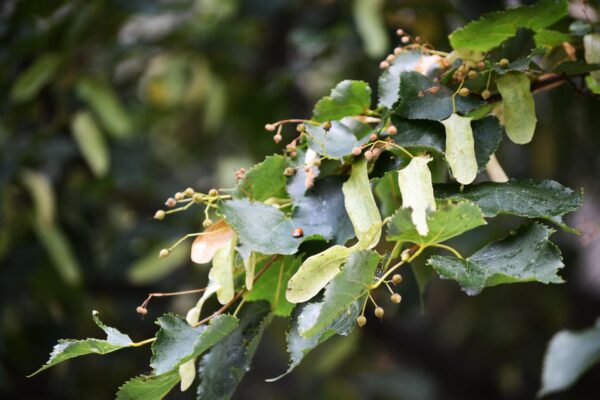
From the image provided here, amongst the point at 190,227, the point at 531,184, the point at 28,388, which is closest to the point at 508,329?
the point at 190,227

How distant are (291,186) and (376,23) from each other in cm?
68

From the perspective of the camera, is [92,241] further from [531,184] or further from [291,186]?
[531,184]

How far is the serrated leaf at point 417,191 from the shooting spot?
47cm

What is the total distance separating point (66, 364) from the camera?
1496 mm

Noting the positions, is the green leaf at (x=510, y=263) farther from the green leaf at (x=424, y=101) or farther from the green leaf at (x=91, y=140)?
the green leaf at (x=91, y=140)

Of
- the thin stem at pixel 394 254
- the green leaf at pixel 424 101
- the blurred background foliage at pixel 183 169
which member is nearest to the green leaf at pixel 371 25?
the blurred background foliage at pixel 183 169

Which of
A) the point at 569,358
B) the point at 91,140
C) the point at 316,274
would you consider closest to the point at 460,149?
the point at 316,274

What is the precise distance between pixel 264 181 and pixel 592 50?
0.29 meters

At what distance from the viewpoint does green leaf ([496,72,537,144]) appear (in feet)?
1.85

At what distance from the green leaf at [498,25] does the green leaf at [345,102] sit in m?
0.08

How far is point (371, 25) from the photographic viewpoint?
1.18 metres

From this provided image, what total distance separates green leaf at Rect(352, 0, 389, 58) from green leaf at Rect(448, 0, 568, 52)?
0.55 m

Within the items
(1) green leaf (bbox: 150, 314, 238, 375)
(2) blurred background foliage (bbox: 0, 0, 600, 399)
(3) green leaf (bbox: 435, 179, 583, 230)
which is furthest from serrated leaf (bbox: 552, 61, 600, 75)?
(2) blurred background foliage (bbox: 0, 0, 600, 399)

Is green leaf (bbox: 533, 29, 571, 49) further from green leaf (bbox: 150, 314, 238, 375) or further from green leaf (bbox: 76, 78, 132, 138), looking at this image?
green leaf (bbox: 76, 78, 132, 138)
